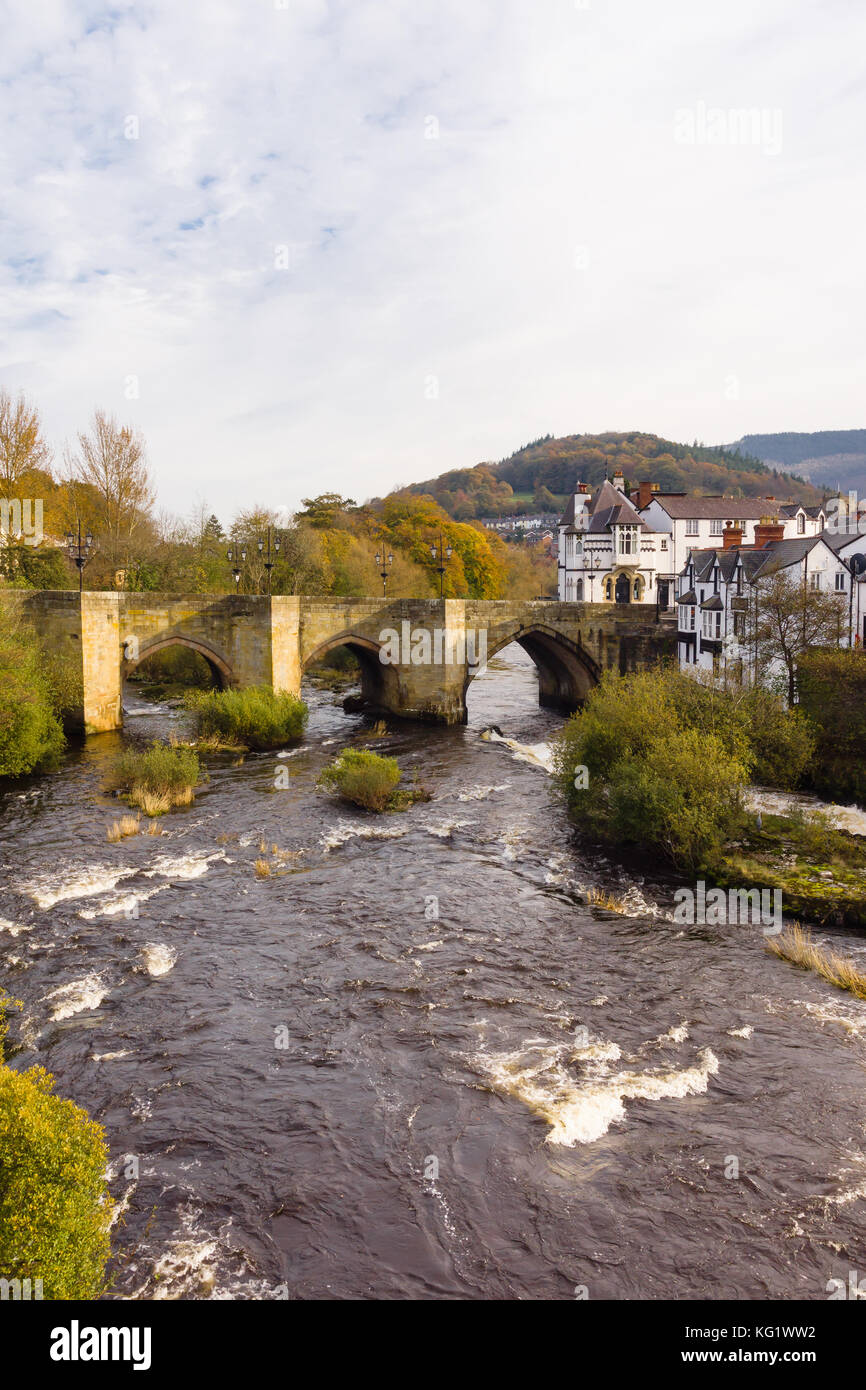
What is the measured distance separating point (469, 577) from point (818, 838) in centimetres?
4964

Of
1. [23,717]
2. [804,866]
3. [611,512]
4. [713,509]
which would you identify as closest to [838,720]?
[804,866]

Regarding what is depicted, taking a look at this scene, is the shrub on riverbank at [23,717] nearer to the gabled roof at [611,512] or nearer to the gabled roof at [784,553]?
the gabled roof at [784,553]

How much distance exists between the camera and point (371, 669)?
40.7m

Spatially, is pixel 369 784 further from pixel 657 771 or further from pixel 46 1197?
pixel 46 1197

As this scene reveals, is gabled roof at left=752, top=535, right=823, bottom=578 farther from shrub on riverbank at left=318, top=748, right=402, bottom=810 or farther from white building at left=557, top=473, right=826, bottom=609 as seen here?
white building at left=557, top=473, right=826, bottom=609

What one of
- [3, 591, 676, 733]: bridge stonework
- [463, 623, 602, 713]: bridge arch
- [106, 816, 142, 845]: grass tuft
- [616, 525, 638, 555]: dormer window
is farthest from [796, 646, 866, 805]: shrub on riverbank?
[616, 525, 638, 555]: dormer window

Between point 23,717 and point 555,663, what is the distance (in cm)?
2760

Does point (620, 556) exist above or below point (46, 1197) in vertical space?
above

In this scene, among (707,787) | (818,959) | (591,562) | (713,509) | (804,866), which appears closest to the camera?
(818,959)

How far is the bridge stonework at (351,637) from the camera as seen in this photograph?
102 feet

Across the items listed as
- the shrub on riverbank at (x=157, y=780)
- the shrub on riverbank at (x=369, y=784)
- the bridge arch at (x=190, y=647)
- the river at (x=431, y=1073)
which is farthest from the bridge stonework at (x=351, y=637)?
the river at (x=431, y=1073)

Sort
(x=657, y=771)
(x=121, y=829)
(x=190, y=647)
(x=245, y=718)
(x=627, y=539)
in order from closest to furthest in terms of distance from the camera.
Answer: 1. (x=657, y=771)
2. (x=121, y=829)
3. (x=245, y=718)
4. (x=190, y=647)
5. (x=627, y=539)

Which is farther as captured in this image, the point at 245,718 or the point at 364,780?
the point at 245,718
